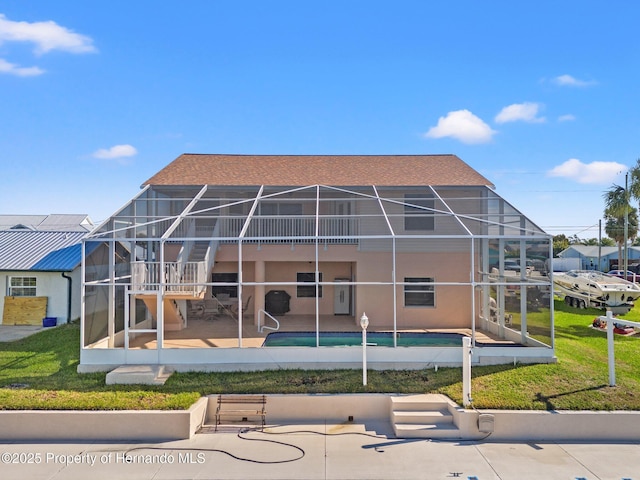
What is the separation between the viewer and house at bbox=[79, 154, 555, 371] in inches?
423

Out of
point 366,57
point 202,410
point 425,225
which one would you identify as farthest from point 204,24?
point 202,410

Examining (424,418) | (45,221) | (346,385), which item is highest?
(45,221)

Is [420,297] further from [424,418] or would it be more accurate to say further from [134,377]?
[134,377]

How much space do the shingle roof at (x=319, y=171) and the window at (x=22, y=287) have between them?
20.8 ft

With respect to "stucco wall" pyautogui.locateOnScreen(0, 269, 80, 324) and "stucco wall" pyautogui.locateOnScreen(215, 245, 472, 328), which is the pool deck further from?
"stucco wall" pyautogui.locateOnScreen(0, 269, 80, 324)

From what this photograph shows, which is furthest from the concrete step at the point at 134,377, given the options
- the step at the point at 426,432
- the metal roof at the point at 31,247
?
the metal roof at the point at 31,247

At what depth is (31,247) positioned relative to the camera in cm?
1859

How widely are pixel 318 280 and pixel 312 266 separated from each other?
2438 millimetres

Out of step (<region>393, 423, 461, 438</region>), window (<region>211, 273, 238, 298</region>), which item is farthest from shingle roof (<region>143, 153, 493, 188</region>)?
step (<region>393, 423, 461, 438</region>)

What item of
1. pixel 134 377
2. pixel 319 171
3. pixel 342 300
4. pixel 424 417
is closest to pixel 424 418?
pixel 424 417

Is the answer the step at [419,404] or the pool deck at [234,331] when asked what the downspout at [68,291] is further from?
the step at [419,404]

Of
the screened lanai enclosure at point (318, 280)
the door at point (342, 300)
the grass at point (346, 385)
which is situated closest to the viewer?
the grass at point (346, 385)

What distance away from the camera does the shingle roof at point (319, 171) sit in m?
16.1

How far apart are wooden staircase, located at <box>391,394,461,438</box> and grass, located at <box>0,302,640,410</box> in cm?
35
